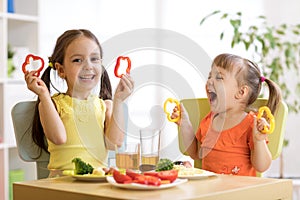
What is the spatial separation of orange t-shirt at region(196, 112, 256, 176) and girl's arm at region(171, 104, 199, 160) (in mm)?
82

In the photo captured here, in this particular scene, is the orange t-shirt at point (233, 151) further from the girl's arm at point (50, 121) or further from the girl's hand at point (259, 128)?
the girl's arm at point (50, 121)

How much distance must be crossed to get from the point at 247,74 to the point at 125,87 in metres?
0.51

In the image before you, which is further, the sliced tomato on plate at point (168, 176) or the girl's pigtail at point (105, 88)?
the girl's pigtail at point (105, 88)

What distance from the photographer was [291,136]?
3883 mm

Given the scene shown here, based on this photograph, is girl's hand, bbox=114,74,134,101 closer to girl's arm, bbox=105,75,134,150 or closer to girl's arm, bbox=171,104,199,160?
girl's arm, bbox=105,75,134,150

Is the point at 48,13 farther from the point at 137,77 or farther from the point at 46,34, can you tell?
the point at 137,77

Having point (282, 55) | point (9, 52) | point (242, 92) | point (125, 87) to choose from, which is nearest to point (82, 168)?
point (125, 87)

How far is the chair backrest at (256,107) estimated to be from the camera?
210 centimetres

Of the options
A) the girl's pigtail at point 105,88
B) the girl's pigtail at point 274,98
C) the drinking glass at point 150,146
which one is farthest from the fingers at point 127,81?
the girl's pigtail at point 274,98

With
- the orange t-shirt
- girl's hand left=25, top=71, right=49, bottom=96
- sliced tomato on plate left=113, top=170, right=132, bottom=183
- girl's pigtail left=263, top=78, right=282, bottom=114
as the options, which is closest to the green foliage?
girl's hand left=25, top=71, right=49, bottom=96

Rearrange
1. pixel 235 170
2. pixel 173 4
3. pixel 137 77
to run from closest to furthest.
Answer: pixel 137 77 < pixel 235 170 < pixel 173 4

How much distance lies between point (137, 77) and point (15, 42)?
2.04 metres

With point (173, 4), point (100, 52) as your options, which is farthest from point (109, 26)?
point (100, 52)

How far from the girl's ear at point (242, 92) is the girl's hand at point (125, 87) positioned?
454mm
